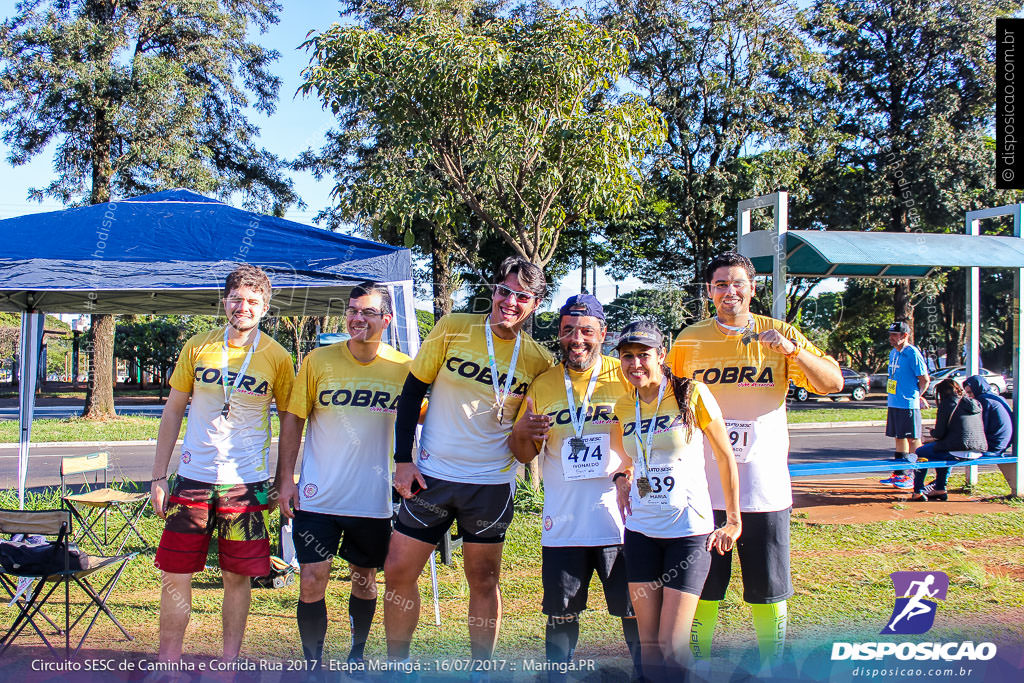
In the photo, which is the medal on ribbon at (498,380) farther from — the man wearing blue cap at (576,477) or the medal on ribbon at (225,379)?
the medal on ribbon at (225,379)

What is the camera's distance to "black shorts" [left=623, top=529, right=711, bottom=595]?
271 cm

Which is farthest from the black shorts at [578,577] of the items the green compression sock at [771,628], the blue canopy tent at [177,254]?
the blue canopy tent at [177,254]

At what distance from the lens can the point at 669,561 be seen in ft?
9.04

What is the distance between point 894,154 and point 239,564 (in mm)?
22152

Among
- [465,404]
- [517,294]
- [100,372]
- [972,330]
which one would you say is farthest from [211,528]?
[100,372]

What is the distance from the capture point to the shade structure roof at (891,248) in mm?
6309

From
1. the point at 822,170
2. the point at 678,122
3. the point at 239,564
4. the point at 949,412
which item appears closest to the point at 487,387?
the point at 239,564

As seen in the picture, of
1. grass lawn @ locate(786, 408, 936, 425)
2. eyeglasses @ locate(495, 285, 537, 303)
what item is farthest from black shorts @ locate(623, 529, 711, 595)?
grass lawn @ locate(786, 408, 936, 425)

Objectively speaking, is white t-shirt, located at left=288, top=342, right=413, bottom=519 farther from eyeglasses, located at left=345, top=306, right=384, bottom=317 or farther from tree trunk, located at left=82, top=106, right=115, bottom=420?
tree trunk, located at left=82, top=106, right=115, bottom=420

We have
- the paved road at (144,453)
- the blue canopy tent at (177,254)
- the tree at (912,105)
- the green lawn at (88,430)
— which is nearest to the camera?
the blue canopy tent at (177,254)

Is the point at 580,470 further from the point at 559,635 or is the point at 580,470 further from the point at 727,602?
the point at 727,602

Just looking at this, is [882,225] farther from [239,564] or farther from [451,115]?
[239,564]

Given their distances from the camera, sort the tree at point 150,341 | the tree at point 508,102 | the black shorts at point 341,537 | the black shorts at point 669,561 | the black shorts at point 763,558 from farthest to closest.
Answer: the tree at point 150,341 → the tree at point 508,102 → the black shorts at point 341,537 → the black shorts at point 763,558 → the black shorts at point 669,561

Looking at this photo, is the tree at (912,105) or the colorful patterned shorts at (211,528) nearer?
the colorful patterned shorts at (211,528)
